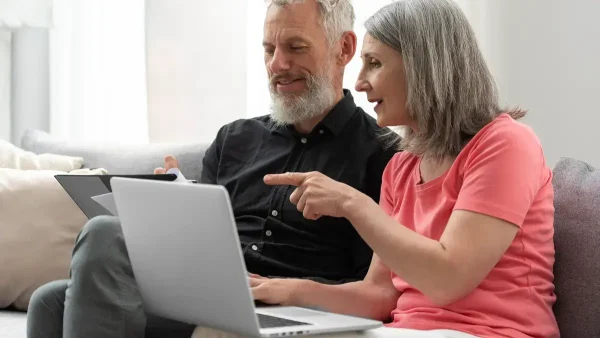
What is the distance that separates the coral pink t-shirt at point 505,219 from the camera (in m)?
1.47

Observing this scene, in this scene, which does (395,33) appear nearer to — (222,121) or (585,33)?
(585,33)

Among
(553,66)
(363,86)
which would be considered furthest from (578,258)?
(553,66)

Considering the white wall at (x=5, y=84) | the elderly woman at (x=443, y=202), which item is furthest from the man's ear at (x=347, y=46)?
the white wall at (x=5, y=84)

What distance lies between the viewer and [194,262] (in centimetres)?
137

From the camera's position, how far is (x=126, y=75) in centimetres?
335

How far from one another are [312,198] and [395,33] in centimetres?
37

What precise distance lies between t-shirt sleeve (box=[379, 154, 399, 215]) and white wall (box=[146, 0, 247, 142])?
1.42 m

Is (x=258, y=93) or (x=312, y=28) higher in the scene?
(x=312, y=28)

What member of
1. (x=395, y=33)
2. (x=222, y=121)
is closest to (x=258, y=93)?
(x=222, y=121)

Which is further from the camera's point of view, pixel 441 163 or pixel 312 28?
pixel 312 28

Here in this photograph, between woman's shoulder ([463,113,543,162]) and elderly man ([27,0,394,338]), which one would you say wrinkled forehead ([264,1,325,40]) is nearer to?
elderly man ([27,0,394,338])

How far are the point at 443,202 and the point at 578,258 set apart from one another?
285 millimetres

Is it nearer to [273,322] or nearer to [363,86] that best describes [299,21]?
[363,86]

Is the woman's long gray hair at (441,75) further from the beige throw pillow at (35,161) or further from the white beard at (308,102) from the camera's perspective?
the beige throw pillow at (35,161)
